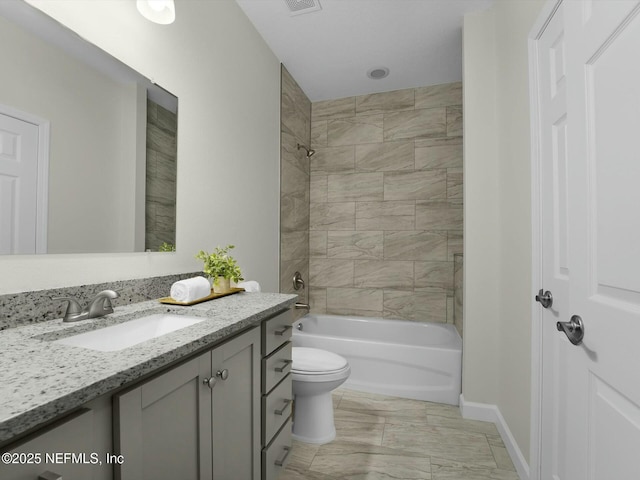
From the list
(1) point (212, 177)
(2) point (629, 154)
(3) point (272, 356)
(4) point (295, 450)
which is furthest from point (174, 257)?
(2) point (629, 154)

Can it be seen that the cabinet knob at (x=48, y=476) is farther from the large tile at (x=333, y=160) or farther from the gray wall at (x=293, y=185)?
the large tile at (x=333, y=160)

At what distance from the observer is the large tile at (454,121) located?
3100mm

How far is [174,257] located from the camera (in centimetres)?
160

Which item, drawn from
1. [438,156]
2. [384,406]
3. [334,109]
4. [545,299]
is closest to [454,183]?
[438,156]

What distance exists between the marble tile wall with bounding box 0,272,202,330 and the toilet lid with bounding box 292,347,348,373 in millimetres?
911

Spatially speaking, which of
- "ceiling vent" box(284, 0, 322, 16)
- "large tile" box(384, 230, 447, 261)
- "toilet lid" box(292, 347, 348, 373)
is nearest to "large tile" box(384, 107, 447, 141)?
"large tile" box(384, 230, 447, 261)

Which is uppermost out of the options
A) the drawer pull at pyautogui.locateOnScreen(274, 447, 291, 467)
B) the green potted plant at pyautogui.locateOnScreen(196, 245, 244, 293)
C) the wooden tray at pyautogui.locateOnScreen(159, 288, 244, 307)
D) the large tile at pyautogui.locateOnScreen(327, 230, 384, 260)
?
the large tile at pyautogui.locateOnScreen(327, 230, 384, 260)

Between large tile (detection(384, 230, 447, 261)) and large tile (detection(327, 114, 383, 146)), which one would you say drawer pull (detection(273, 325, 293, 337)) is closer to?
large tile (detection(384, 230, 447, 261))

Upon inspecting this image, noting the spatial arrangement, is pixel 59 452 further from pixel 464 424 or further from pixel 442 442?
pixel 464 424

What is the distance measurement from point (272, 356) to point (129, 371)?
31.4 inches

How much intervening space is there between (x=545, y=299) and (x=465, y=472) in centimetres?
99

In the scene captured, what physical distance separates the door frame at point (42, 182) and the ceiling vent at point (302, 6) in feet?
5.49

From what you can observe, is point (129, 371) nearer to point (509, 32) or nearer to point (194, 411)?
point (194, 411)

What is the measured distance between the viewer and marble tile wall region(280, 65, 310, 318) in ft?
9.29
